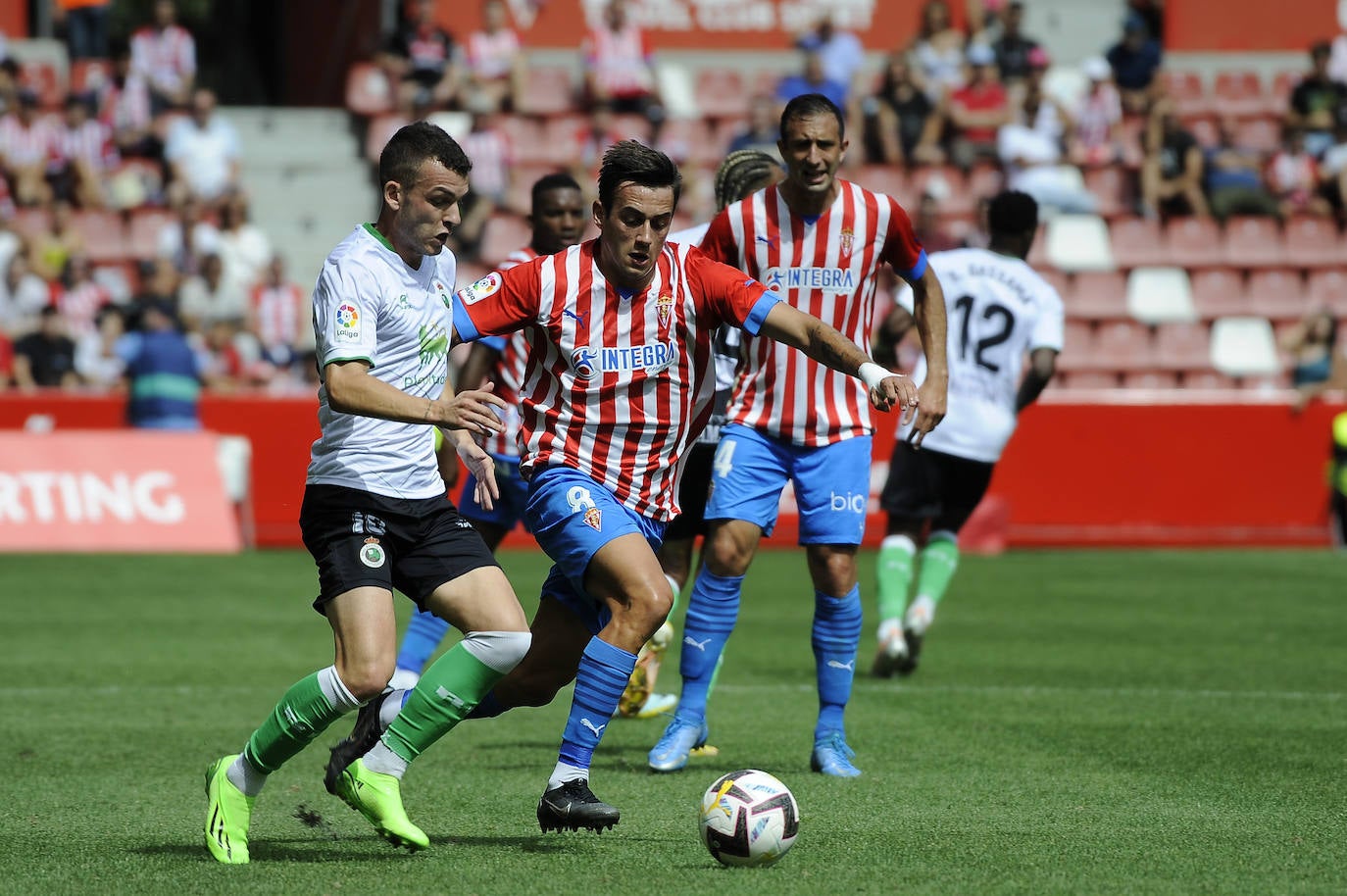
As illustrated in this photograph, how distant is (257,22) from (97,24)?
7.57 metres

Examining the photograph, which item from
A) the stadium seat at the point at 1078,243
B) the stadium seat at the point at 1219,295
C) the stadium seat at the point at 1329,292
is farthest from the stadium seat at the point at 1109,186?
the stadium seat at the point at 1329,292

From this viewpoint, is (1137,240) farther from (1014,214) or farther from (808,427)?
(808,427)

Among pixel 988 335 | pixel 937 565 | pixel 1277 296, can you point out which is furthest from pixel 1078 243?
pixel 937 565

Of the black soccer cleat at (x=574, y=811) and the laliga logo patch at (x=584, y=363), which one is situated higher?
the laliga logo patch at (x=584, y=363)

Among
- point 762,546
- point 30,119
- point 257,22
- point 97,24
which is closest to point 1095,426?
point 762,546

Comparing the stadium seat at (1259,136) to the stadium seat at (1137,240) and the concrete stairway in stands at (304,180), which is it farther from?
the concrete stairway in stands at (304,180)

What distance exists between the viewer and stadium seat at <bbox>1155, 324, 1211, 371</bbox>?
19.0m

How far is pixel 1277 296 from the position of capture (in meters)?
19.7

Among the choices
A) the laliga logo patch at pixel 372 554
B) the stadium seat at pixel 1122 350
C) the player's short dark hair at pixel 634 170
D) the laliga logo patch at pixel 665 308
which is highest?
the player's short dark hair at pixel 634 170

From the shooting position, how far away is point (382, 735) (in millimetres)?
5406

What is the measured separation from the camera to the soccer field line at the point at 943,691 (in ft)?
27.9

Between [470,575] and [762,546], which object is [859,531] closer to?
[470,575]

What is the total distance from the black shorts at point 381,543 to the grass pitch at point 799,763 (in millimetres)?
808

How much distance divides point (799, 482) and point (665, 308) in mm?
1459
